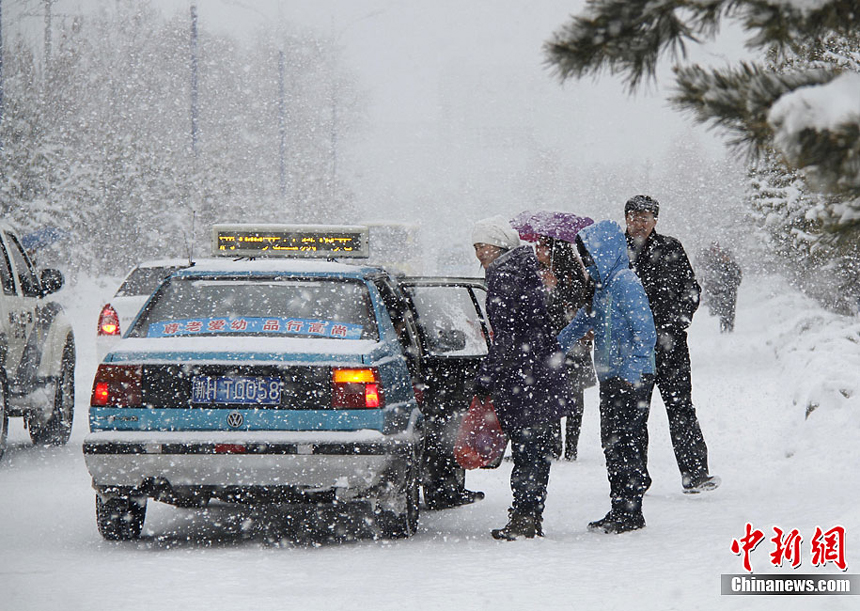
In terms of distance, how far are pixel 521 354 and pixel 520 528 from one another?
0.96 m

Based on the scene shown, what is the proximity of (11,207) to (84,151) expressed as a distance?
8.94m

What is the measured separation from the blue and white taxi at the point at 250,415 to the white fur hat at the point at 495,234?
760 mm

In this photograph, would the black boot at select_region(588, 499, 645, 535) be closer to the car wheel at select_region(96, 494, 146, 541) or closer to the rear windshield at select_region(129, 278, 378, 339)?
the rear windshield at select_region(129, 278, 378, 339)

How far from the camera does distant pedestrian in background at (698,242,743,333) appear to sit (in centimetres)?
2627

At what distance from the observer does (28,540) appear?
23.7 feet

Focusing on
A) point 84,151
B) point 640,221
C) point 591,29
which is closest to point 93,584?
point 591,29

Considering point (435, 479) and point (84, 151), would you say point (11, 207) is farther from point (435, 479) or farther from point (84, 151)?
point (435, 479)

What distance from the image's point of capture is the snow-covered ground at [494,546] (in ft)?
18.4

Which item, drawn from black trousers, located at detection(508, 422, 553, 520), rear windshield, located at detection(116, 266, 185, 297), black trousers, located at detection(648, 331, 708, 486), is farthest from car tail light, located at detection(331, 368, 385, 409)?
rear windshield, located at detection(116, 266, 185, 297)

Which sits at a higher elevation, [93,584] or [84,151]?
[84,151]

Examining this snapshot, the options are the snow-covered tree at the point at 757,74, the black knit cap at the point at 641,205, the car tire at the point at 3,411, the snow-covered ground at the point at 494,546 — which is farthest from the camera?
the car tire at the point at 3,411

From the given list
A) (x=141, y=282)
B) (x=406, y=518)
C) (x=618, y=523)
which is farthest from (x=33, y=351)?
(x=618, y=523)

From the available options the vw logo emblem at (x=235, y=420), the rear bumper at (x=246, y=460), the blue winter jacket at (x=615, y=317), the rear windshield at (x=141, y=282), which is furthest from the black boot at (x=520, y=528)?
the rear windshield at (x=141, y=282)

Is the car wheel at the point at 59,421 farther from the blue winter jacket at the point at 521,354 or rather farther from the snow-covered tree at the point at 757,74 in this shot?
the snow-covered tree at the point at 757,74
